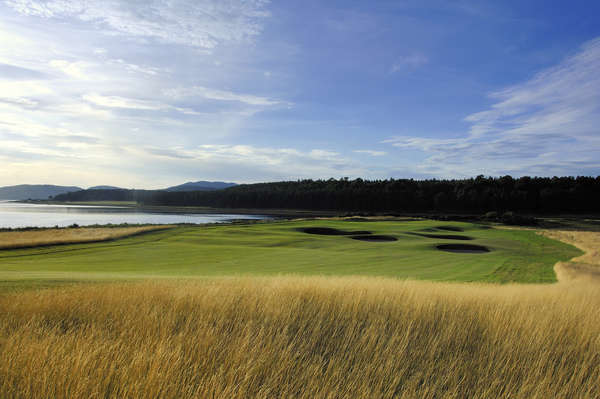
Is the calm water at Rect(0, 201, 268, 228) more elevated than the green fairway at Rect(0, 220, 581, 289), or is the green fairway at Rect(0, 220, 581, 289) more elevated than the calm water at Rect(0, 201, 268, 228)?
the green fairway at Rect(0, 220, 581, 289)

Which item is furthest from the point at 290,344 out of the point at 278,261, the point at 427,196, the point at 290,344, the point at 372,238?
the point at 427,196

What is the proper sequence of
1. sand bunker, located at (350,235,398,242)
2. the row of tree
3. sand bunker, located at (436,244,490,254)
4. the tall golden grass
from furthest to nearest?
the row of tree < sand bunker, located at (350,235,398,242) < sand bunker, located at (436,244,490,254) < the tall golden grass

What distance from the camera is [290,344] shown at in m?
4.85

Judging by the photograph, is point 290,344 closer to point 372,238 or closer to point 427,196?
point 372,238

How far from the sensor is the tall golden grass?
3.83m

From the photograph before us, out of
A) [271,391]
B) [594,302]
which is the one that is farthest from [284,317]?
[594,302]

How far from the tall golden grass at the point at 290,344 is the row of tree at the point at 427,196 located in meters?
92.9

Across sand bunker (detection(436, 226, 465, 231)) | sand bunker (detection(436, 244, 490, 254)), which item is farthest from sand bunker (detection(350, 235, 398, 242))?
sand bunker (detection(436, 226, 465, 231))

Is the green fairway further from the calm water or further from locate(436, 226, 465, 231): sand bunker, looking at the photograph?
the calm water

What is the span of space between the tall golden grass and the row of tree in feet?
305

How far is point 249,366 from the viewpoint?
419 cm

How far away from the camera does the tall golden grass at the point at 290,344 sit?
383 cm

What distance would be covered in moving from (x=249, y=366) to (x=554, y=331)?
4652 mm

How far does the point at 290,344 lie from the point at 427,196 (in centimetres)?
10124
